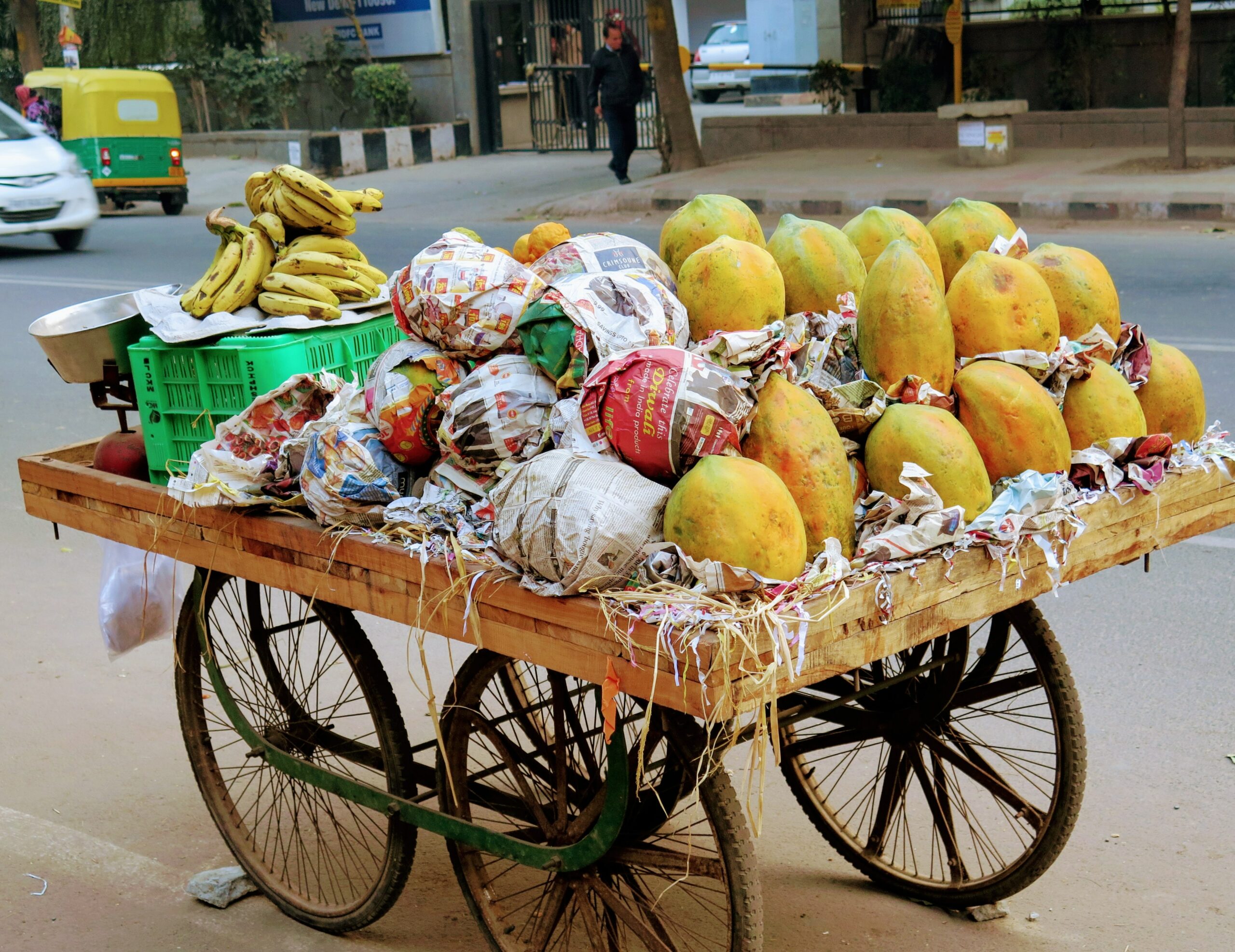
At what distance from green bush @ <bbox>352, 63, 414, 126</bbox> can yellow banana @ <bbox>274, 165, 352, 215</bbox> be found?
19719 mm

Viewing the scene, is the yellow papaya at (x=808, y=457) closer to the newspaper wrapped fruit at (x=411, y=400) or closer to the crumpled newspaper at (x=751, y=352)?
the crumpled newspaper at (x=751, y=352)

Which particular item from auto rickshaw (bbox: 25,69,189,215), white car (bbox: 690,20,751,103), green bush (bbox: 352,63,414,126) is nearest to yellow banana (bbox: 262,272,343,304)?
auto rickshaw (bbox: 25,69,189,215)

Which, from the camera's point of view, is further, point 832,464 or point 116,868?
point 116,868

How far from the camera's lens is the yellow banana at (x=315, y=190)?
3.25 m

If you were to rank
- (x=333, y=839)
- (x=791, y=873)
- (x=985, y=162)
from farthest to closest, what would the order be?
1. (x=985, y=162)
2. (x=333, y=839)
3. (x=791, y=873)

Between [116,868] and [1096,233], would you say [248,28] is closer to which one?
[1096,233]

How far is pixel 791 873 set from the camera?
3.00 meters

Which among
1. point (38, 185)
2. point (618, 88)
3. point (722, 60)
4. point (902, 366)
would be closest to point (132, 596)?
point (902, 366)

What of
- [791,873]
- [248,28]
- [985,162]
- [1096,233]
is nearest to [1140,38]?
[985,162]

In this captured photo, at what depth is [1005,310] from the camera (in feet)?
7.91

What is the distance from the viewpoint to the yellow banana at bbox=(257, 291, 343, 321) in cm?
295

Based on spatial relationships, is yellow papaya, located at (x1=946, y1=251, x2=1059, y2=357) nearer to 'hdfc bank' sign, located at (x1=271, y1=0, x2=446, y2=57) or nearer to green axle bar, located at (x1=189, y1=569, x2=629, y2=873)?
green axle bar, located at (x1=189, y1=569, x2=629, y2=873)

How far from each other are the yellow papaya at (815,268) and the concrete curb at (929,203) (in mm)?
7561

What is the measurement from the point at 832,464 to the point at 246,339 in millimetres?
1379
